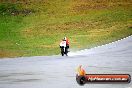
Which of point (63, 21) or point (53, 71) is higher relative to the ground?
point (63, 21)

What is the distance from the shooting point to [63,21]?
69.1 m

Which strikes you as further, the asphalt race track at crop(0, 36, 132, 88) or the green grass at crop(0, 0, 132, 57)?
the green grass at crop(0, 0, 132, 57)

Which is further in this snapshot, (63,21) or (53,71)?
(63,21)

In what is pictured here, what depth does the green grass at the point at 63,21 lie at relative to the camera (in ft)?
176

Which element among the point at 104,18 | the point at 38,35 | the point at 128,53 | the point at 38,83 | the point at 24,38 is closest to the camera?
the point at 38,83

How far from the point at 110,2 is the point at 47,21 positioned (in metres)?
19.1

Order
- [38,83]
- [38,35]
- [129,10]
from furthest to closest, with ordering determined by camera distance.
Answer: [129,10] < [38,35] < [38,83]

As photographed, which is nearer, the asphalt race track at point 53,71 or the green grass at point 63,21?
the asphalt race track at point 53,71

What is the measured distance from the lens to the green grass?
53.7 m

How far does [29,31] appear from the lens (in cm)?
6159

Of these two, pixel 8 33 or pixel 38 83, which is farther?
pixel 8 33

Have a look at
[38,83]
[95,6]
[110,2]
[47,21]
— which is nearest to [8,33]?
[47,21]

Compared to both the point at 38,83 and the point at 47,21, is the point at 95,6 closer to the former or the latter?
the point at 47,21

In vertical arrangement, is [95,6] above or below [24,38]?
above
